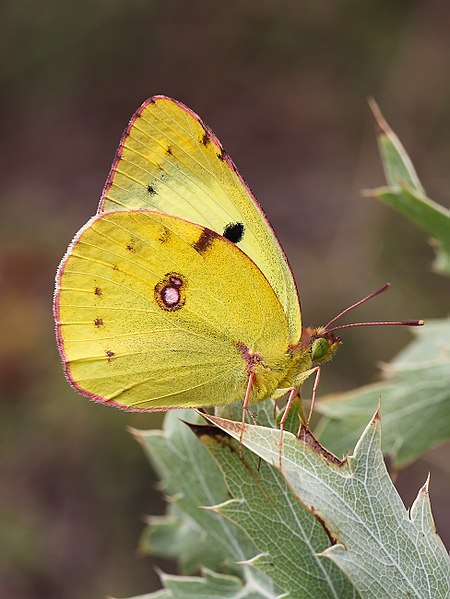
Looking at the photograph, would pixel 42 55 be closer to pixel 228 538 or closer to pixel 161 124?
pixel 161 124

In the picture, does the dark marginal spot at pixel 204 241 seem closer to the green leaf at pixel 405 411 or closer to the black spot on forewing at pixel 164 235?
the black spot on forewing at pixel 164 235

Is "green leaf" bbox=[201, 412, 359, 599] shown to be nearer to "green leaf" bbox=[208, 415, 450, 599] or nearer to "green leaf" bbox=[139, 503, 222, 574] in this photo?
"green leaf" bbox=[208, 415, 450, 599]

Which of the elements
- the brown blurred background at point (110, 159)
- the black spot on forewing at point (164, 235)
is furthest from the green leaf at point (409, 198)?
the brown blurred background at point (110, 159)

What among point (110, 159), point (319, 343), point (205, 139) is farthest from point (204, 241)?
point (110, 159)

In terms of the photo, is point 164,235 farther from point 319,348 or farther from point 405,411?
point 405,411

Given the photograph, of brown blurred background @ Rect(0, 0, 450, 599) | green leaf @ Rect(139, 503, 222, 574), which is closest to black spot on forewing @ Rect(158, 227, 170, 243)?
green leaf @ Rect(139, 503, 222, 574)

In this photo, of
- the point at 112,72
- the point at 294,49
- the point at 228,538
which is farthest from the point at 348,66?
the point at 228,538
